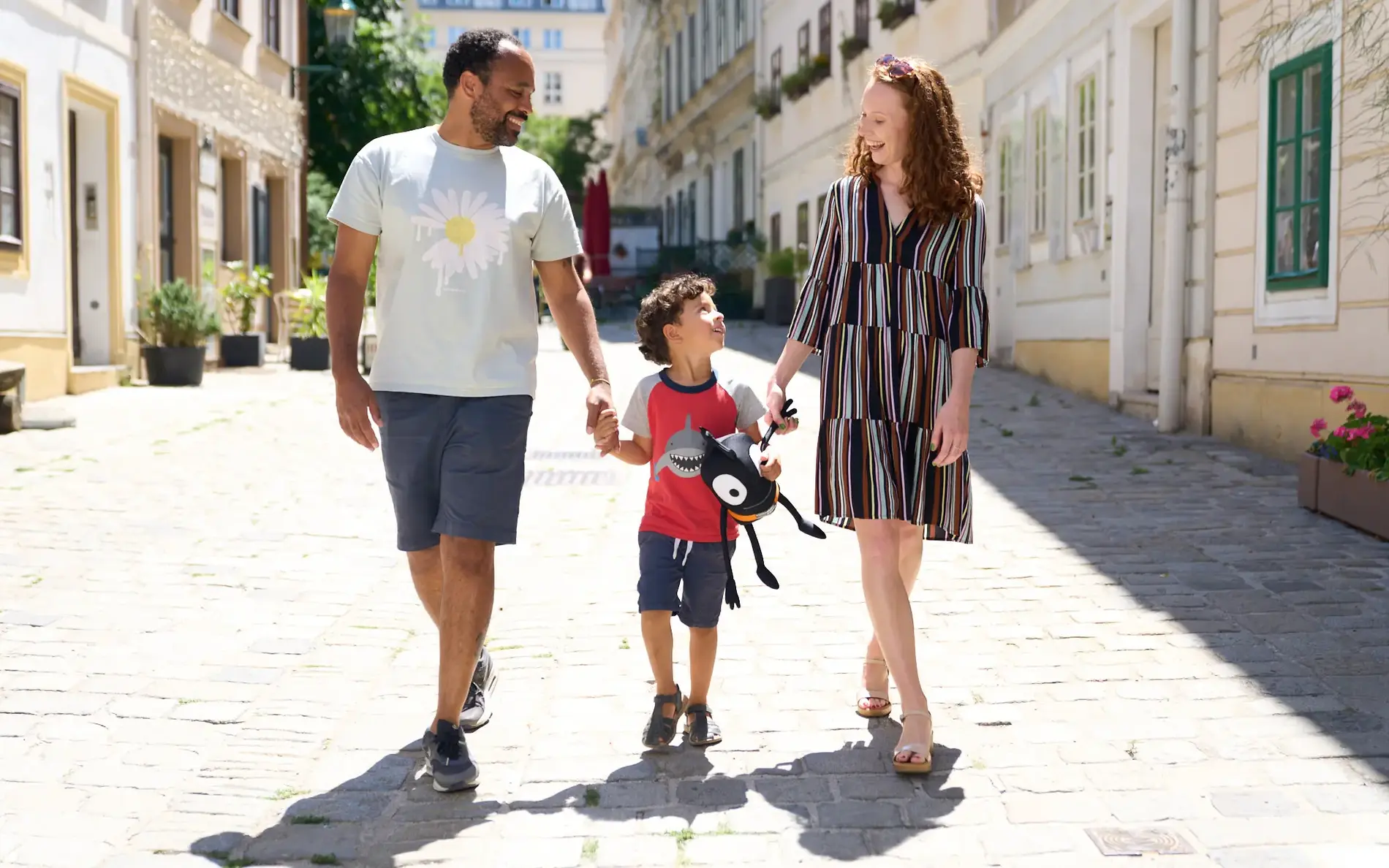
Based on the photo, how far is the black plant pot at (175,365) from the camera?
1552 centimetres

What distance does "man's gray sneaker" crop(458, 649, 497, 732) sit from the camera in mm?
4312

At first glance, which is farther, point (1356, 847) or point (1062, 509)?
point (1062, 509)

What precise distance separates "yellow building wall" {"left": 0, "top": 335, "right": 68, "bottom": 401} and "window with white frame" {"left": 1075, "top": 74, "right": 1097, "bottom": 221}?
9.67m

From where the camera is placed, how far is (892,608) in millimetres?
3973

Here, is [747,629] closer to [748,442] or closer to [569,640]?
[569,640]

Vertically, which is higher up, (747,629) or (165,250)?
(165,250)

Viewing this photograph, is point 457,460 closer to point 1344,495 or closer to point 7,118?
point 1344,495

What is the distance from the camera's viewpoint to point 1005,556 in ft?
22.8

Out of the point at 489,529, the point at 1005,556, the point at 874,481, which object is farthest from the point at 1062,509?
the point at 489,529

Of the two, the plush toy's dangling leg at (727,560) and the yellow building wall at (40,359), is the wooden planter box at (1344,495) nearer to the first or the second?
the plush toy's dangling leg at (727,560)

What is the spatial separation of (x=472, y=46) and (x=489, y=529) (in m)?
1.24

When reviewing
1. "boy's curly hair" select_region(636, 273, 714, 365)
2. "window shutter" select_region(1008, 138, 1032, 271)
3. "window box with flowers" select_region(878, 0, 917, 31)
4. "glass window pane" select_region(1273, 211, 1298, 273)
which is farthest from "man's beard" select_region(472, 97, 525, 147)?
"window box with flowers" select_region(878, 0, 917, 31)

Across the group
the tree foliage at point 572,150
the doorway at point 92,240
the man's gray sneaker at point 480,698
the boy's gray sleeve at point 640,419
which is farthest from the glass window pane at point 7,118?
the tree foliage at point 572,150

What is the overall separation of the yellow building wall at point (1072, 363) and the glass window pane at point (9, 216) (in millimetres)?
9700
